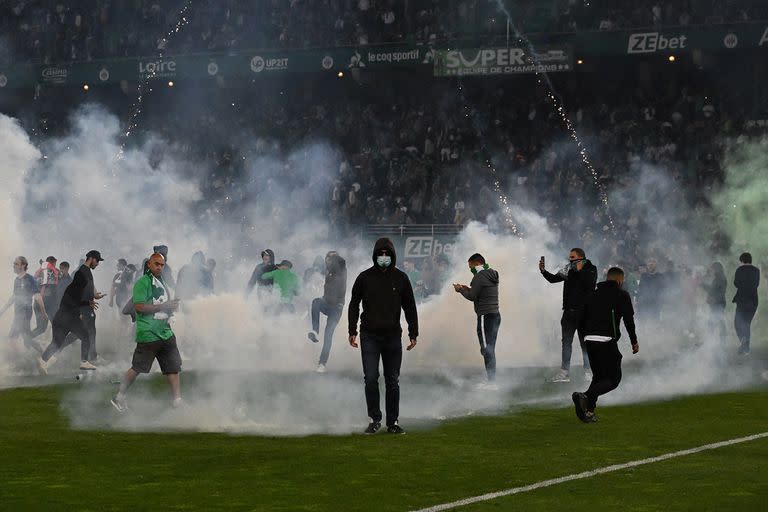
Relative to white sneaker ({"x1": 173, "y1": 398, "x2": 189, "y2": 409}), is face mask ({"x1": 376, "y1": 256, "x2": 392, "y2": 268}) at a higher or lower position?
higher

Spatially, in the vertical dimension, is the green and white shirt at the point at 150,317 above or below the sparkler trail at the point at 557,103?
below

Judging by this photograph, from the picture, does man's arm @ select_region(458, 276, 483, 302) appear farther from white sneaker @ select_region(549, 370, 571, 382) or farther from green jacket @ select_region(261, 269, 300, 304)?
green jacket @ select_region(261, 269, 300, 304)

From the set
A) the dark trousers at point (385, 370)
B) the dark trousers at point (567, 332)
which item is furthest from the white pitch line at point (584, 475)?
the dark trousers at point (567, 332)

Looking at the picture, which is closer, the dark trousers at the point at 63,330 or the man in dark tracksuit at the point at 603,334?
the man in dark tracksuit at the point at 603,334

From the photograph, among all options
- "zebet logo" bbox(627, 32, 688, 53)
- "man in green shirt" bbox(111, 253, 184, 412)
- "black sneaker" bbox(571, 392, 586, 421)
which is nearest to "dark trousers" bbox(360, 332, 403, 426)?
"black sneaker" bbox(571, 392, 586, 421)

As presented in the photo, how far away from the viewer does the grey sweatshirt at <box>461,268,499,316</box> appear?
17.9 meters

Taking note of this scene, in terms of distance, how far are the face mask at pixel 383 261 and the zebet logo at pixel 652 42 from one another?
93.9ft

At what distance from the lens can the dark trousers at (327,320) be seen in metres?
19.8

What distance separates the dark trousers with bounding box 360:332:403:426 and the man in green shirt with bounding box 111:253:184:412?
2221mm

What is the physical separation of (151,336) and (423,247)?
22.5m

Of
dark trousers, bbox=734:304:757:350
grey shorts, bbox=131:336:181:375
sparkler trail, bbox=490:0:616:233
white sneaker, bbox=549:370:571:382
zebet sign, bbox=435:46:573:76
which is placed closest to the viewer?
grey shorts, bbox=131:336:181:375

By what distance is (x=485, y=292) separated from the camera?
1800cm

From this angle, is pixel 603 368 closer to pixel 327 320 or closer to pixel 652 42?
pixel 327 320

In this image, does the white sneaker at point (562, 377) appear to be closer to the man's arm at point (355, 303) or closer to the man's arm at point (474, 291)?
the man's arm at point (474, 291)
